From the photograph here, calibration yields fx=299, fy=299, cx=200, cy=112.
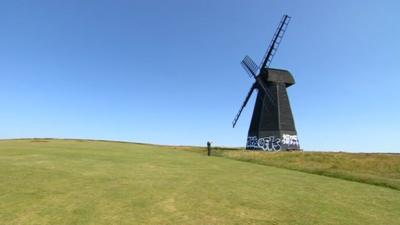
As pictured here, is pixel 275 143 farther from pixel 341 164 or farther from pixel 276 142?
pixel 341 164

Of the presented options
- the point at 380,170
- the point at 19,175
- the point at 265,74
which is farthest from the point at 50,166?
the point at 265,74

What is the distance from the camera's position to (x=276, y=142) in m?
42.6

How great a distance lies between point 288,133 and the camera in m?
43.6

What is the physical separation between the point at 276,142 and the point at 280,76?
1076 centimetres

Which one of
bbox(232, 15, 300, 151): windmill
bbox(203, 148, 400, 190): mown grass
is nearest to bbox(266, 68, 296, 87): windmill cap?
bbox(232, 15, 300, 151): windmill

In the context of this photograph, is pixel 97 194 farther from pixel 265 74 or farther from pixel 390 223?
pixel 265 74

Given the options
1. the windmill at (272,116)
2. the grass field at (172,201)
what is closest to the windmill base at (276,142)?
the windmill at (272,116)

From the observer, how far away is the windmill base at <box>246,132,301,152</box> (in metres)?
42.6

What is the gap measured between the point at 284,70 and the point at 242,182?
3776 centimetres

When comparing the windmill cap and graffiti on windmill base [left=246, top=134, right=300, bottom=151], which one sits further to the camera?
the windmill cap

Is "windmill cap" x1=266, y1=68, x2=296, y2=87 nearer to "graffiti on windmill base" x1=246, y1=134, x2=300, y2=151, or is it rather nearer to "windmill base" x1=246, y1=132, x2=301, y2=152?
"windmill base" x1=246, y1=132, x2=301, y2=152

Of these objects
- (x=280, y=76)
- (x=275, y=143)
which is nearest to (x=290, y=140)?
(x=275, y=143)

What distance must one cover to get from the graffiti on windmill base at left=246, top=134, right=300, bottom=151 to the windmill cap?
8623mm

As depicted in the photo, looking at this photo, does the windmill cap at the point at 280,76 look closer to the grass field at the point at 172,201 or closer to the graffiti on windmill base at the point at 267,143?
the graffiti on windmill base at the point at 267,143
